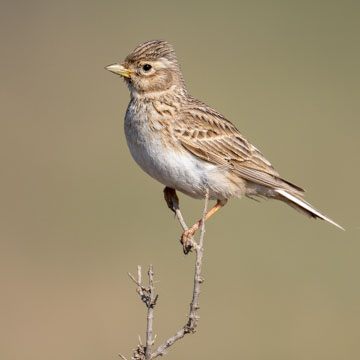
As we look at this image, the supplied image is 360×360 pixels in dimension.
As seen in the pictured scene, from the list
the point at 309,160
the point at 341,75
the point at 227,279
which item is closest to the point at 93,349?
the point at 227,279

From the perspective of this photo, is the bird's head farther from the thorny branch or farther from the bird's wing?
the thorny branch

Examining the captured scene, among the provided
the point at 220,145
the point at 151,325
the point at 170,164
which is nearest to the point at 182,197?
the point at 220,145

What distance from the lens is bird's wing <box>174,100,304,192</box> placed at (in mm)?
7008

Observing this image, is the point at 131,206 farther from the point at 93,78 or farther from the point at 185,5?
the point at 185,5

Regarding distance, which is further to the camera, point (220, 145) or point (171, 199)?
point (220, 145)

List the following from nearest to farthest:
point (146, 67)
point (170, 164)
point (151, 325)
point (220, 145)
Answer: point (151, 325) < point (170, 164) < point (146, 67) < point (220, 145)

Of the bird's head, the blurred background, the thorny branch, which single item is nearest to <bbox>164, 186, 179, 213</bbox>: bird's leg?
the bird's head

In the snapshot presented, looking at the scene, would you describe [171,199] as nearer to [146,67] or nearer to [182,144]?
[182,144]

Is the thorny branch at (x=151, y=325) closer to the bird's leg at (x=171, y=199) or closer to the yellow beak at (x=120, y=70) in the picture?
the bird's leg at (x=171, y=199)

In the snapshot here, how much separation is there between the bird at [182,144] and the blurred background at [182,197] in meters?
3.00

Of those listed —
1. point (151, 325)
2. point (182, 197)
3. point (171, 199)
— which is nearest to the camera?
point (151, 325)

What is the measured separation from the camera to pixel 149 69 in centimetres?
719

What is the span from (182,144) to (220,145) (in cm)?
53

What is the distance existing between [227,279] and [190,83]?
572 centimetres
